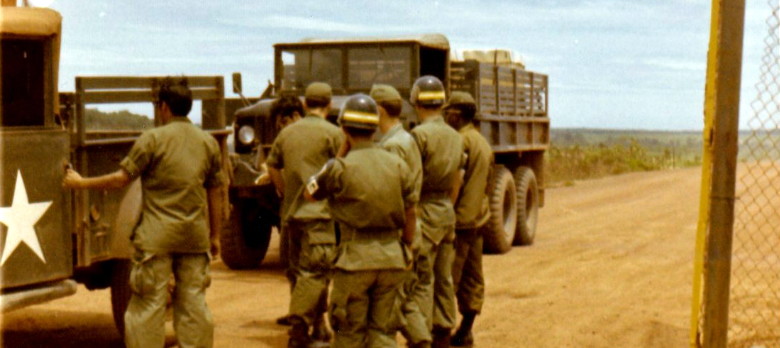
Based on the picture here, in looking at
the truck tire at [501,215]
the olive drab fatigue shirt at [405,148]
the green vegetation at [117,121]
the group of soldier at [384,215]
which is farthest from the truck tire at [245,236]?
the olive drab fatigue shirt at [405,148]

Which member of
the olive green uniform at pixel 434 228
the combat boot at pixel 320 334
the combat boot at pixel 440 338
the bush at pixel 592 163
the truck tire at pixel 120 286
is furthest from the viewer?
the bush at pixel 592 163

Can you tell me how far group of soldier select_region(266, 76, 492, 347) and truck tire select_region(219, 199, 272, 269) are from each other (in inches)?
133

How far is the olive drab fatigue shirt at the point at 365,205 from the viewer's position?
592cm

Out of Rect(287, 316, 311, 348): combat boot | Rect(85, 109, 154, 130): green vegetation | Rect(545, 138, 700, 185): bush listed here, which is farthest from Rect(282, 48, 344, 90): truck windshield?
Rect(545, 138, 700, 185): bush

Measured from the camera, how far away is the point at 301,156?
776 cm

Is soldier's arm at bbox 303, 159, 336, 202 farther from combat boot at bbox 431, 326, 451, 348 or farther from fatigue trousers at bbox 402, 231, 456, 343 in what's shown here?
combat boot at bbox 431, 326, 451, 348

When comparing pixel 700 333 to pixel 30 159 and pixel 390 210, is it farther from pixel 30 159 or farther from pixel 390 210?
pixel 30 159

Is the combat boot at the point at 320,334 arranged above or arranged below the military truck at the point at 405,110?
below

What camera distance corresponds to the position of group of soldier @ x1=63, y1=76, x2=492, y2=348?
6.01 m

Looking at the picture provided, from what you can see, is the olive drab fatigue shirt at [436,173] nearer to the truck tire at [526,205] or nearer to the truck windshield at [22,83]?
the truck windshield at [22,83]

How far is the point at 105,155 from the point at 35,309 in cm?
300

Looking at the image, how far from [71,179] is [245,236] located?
5953 mm

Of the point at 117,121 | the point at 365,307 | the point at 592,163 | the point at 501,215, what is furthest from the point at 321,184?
the point at 592,163

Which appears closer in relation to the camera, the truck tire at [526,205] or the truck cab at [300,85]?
the truck cab at [300,85]
